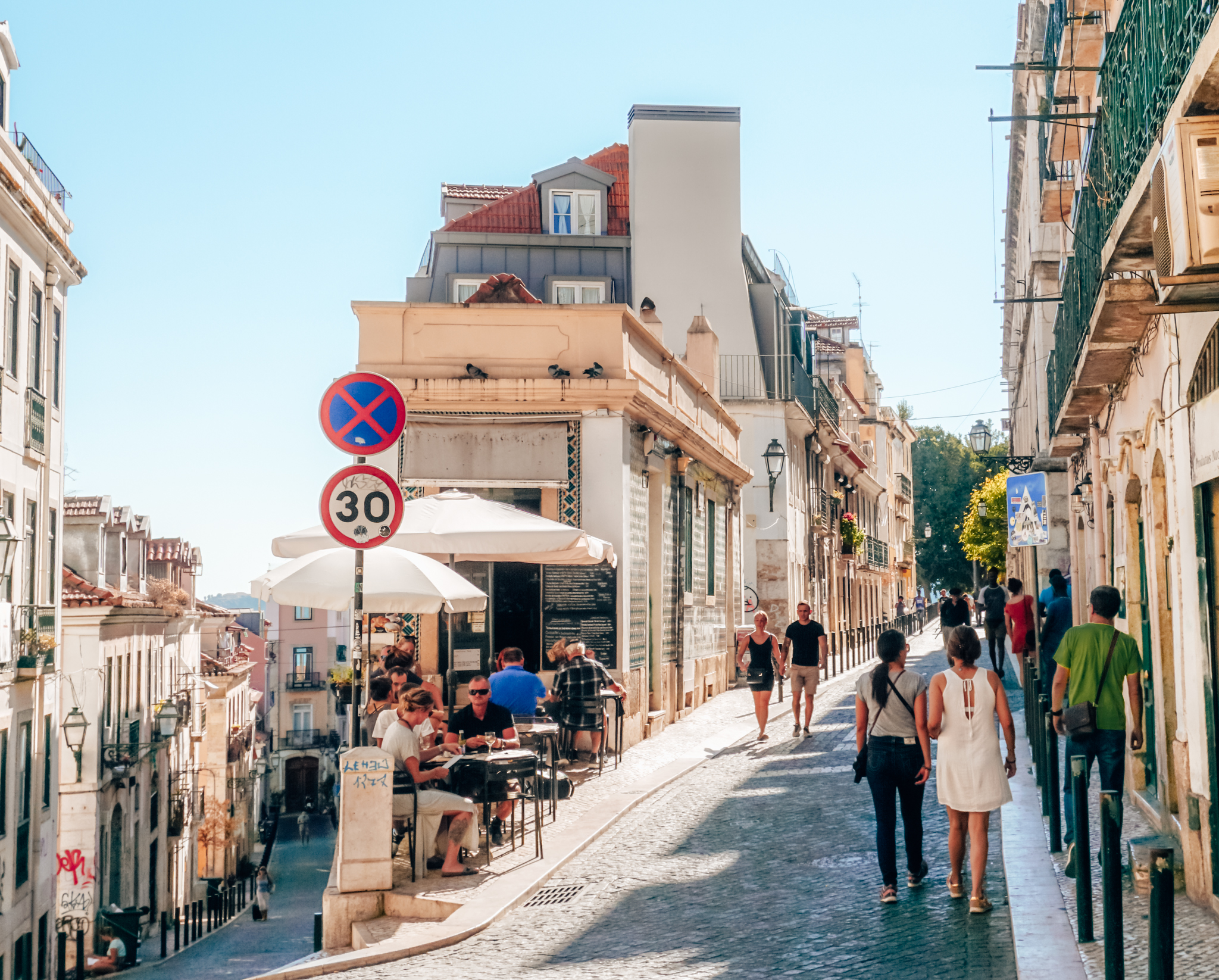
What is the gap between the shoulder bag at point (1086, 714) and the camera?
27.8 feet

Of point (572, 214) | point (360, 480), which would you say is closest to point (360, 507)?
point (360, 480)

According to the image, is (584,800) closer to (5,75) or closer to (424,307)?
(424,307)

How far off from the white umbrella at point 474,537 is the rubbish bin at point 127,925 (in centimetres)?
1885

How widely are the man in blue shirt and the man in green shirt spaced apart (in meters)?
5.77

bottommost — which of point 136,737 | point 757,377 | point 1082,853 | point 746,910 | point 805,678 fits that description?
point 136,737

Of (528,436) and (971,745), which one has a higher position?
(528,436)

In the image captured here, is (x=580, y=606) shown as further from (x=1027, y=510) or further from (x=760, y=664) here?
(x=1027, y=510)

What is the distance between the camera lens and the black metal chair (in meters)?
9.74

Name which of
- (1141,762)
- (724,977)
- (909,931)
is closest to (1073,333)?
(1141,762)

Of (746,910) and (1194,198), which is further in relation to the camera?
(746,910)

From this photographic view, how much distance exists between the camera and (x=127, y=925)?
29859 millimetres

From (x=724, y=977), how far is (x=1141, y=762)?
5548 millimetres

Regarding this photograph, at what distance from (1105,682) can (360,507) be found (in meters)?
4.73

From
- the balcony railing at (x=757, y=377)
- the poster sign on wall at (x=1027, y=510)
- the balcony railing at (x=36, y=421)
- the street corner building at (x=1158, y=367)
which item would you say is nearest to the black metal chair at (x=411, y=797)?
the street corner building at (x=1158, y=367)
